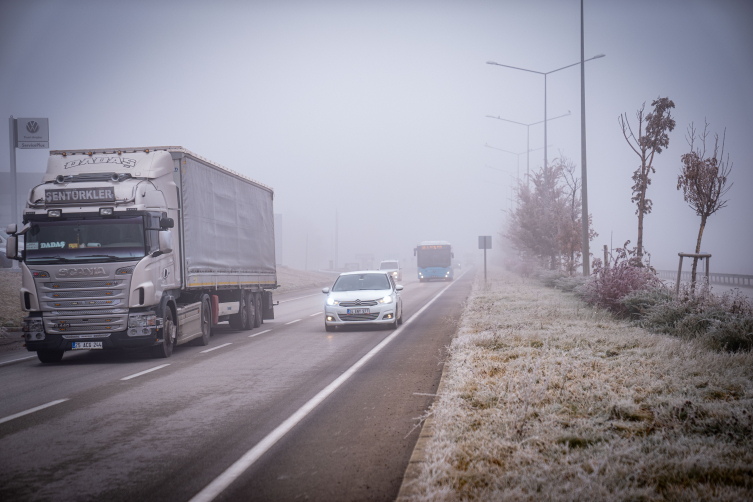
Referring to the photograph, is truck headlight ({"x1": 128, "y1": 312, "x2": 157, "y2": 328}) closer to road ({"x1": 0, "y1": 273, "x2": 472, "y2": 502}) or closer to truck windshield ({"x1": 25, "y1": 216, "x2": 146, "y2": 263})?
road ({"x1": 0, "y1": 273, "x2": 472, "y2": 502})

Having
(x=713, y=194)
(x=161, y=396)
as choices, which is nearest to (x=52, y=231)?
(x=161, y=396)

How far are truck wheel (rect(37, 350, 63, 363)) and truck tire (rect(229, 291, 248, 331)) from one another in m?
5.41

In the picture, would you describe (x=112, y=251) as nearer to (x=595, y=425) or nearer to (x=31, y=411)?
(x=31, y=411)

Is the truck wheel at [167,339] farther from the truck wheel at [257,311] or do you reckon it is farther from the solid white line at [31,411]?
the truck wheel at [257,311]

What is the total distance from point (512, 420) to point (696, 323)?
6.69 meters

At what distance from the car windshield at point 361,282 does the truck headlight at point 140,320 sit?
665 centimetres

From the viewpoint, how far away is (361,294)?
16.4 metres

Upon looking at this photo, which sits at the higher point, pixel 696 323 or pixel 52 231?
pixel 52 231

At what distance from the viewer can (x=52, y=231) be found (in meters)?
11.4

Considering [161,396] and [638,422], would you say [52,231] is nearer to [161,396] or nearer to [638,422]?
[161,396]

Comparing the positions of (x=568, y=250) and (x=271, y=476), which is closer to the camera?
(x=271, y=476)

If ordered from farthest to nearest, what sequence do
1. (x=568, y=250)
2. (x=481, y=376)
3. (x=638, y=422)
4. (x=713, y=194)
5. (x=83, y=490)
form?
1. (x=568, y=250)
2. (x=713, y=194)
3. (x=481, y=376)
4. (x=638, y=422)
5. (x=83, y=490)

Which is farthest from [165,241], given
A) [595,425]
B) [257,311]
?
[595,425]

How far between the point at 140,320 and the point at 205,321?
3.32m
